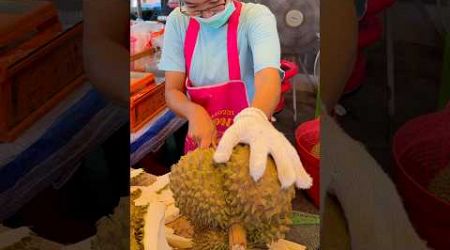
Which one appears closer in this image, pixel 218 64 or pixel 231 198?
pixel 231 198

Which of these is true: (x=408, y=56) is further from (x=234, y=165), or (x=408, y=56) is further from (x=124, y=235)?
(x=124, y=235)

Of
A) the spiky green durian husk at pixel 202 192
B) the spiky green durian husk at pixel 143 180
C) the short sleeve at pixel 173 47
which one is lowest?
the spiky green durian husk at pixel 143 180

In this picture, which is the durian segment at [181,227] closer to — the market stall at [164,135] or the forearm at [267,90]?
the market stall at [164,135]

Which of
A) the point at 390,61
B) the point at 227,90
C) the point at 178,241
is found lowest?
the point at 178,241

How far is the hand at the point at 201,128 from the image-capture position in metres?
0.96

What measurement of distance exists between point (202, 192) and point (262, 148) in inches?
4.9

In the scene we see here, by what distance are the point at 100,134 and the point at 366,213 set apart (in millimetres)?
477

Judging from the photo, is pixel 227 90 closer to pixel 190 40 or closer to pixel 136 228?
pixel 190 40

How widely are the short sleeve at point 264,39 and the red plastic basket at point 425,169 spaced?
262 millimetres

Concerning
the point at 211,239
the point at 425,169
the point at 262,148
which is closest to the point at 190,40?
the point at 262,148

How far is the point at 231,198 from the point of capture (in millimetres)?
862

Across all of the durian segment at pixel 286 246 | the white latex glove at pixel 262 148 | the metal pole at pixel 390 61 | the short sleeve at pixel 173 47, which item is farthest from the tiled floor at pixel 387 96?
the short sleeve at pixel 173 47

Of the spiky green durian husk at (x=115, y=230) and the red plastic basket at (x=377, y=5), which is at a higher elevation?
the red plastic basket at (x=377, y=5)

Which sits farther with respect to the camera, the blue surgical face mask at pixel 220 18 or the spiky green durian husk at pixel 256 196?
the blue surgical face mask at pixel 220 18
